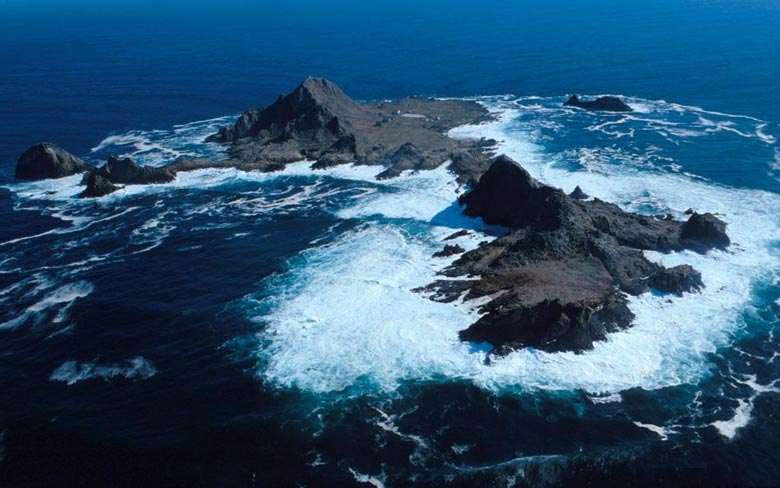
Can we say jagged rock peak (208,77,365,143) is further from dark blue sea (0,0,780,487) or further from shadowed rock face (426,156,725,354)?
shadowed rock face (426,156,725,354)

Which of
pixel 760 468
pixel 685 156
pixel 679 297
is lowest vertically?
pixel 760 468

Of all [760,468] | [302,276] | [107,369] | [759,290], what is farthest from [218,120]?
[760,468]

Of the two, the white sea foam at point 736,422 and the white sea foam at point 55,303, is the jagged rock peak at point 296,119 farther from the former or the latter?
the white sea foam at point 736,422

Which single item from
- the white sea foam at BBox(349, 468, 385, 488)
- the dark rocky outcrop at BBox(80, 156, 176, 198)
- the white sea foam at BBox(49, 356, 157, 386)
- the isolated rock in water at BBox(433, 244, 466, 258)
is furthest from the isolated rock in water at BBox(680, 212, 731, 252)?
the dark rocky outcrop at BBox(80, 156, 176, 198)

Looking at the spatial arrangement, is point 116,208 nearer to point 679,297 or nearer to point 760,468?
point 679,297

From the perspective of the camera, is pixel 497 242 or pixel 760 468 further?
pixel 497 242

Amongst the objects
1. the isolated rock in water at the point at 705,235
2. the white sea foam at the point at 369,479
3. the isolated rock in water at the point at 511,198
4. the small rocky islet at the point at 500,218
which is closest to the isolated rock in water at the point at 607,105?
the small rocky islet at the point at 500,218

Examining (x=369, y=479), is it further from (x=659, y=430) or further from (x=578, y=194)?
(x=578, y=194)
